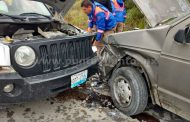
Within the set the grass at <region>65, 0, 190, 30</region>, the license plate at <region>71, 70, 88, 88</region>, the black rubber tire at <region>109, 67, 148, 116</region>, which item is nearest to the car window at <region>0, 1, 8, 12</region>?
the license plate at <region>71, 70, 88, 88</region>

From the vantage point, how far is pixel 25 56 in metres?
3.10

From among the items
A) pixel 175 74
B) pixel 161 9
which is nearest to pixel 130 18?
pixel 161 9

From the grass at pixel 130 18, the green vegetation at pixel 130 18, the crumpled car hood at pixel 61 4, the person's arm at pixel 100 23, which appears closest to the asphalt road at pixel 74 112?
the crumpled car hood at pixel 61 4

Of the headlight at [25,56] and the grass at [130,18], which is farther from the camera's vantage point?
the grass at [130,18]

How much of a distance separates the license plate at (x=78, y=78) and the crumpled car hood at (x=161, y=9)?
1.37m

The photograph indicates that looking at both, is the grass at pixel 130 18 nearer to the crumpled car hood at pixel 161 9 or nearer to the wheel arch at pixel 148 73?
the crumpled car hood at pixel 161 9

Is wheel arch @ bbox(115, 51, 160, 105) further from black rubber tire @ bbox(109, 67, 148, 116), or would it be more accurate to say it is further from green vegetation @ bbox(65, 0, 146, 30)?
green vegetation @ bbox(65, 0, 146, 30)

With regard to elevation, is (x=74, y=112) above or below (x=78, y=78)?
below

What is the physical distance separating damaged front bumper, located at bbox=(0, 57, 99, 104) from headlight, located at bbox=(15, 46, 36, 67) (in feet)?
0.56

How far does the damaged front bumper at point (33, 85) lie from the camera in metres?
2.94

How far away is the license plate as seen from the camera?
3.55 meters

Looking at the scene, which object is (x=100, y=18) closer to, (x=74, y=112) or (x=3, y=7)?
(x=3, y=7)

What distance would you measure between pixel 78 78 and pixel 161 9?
2.11 m

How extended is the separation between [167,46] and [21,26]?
78.6 inches
